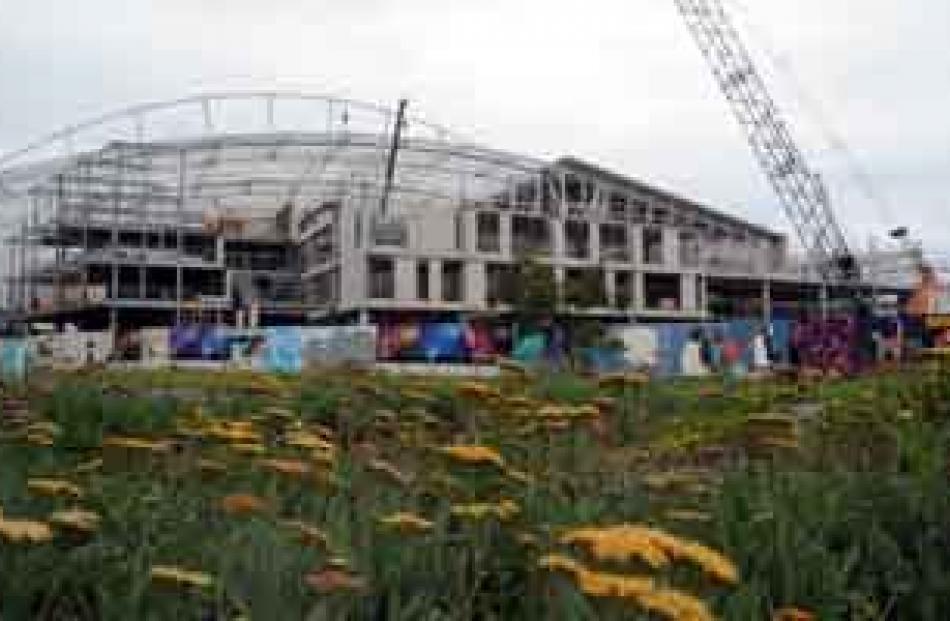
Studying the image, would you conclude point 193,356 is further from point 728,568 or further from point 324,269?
point 728,568

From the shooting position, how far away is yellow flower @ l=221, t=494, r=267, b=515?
367 centimetres

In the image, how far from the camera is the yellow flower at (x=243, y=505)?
12.0 ft

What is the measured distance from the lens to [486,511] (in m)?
3.58

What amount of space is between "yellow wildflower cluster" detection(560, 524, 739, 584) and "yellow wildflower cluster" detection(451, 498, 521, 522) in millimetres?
891

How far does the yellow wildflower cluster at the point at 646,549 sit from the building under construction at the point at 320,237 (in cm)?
7815

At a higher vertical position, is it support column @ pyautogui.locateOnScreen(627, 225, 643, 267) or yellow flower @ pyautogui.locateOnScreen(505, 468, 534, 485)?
support column @ pyautogui.locateOnScreen(627, 225, 643, 267)

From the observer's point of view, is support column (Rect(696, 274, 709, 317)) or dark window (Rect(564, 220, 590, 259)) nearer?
dark window (Rect(564, 220, 590, 259))

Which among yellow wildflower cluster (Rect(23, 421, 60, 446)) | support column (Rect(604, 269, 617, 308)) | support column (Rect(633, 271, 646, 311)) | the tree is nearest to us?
yellow wildflower cluster (Rect(23, 421, 60, 446))

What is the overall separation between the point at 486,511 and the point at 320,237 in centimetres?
8523

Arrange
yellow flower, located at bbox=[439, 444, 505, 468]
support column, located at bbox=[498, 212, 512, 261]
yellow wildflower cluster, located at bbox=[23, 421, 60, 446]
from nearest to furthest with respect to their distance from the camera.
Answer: yellow flower, located at bbox=[439, 444, 505, 468], yellow wildflower cluster, located at bbox=[23, 421, 60, 446], support column, located at bbox=[498, 212, 512, 261]

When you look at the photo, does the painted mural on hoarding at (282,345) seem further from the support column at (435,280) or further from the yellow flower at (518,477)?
the yellow flower at (518,477)

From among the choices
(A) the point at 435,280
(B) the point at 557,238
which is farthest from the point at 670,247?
(A) the point at 435,280

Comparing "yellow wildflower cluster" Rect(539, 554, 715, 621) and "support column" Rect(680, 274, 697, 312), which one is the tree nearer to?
"support column" Rect(680, 274, 697, 312)

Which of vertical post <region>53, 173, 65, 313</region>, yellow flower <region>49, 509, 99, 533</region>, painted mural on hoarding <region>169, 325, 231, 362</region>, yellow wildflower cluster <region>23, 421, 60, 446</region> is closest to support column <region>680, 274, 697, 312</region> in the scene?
vertical post <region>53, 173, 65, 313</region>
